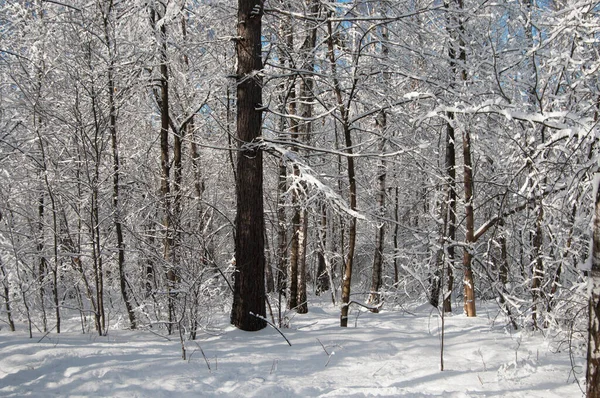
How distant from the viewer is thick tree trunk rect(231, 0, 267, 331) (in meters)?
5.51

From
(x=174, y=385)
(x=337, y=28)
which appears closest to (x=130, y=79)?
(x=337, y=28)

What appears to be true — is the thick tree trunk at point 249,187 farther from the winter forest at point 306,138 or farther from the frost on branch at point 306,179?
the frost on branch at point 306,179

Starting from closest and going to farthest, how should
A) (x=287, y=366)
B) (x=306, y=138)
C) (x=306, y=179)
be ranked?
(x=287, y=366)
(x=306, y=179)
(x=306, y=138)

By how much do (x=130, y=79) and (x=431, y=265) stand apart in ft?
22.9

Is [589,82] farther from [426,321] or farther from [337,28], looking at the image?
[426,321]

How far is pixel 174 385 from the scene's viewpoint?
3738 millimetres

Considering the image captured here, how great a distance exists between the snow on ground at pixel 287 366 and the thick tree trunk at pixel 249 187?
0.36 meters

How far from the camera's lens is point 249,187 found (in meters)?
5.61

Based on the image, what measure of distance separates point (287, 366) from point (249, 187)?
2305mm

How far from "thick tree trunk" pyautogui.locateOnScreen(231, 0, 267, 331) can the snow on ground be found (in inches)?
14.2

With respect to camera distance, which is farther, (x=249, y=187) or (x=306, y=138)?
(x=306, y=138)

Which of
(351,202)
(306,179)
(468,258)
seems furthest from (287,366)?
(468,258)

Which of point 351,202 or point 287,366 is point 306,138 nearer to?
point 351,202

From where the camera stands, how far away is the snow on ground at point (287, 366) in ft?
12.1
